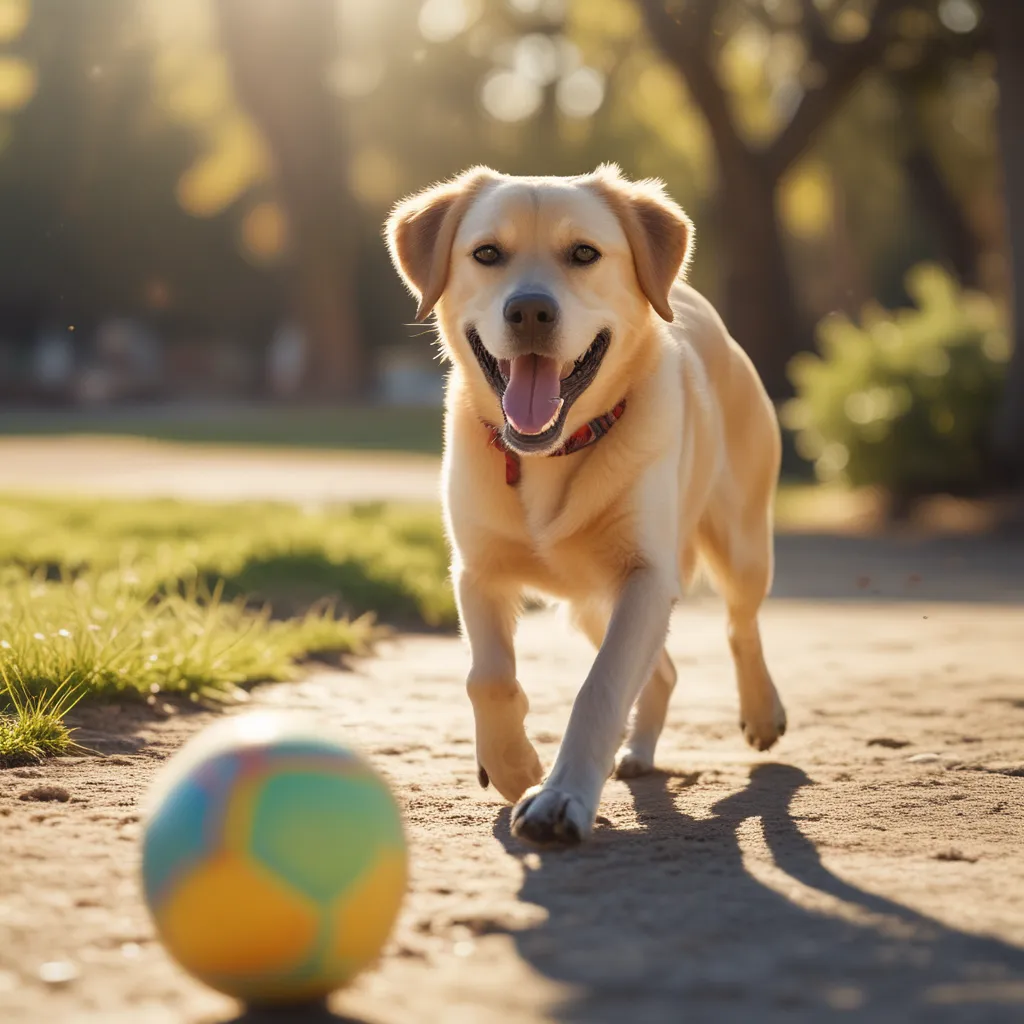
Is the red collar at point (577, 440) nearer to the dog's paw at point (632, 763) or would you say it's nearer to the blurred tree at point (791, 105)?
the dog's paw at point (632, 763)

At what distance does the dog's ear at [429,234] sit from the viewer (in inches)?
188

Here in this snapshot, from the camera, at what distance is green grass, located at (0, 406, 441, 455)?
993 inches

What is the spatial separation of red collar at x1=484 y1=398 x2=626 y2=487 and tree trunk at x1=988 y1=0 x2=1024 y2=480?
989cm

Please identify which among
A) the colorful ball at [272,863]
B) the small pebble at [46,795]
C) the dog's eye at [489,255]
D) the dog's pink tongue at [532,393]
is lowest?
the small pebble at [46,795]

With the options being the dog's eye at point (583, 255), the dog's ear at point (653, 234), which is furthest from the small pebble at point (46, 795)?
the dog's ear at point (653, 234)

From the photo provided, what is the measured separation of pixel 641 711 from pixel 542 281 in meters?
1.48

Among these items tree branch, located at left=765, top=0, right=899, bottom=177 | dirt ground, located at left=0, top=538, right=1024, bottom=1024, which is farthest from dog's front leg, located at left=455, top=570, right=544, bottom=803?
tree branch, located at left=765, top=0, right=899, bottom=177

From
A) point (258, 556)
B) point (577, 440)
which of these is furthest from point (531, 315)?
point (258, 556)

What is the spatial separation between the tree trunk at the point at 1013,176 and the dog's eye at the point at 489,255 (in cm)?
994

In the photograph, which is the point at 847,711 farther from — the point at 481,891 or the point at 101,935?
the point at 101,935

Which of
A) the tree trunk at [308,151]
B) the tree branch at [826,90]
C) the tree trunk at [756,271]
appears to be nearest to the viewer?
the tree branch at [826,90]

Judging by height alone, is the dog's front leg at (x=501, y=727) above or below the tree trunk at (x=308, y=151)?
below

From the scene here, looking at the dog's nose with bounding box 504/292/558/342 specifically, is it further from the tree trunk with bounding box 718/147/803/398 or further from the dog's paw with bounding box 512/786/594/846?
the tree trunk with bounding box 718/147/803/398

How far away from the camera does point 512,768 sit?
4160 millimetres
